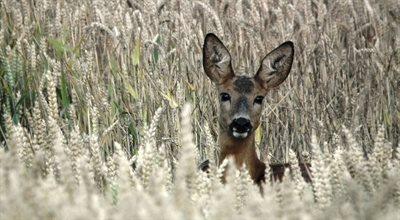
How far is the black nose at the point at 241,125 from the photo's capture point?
6.25m

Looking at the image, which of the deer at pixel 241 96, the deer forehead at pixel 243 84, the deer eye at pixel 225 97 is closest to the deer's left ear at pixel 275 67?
the deer at pixel 241 96

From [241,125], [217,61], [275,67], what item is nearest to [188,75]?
[217,61]

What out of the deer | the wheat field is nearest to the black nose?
the deer

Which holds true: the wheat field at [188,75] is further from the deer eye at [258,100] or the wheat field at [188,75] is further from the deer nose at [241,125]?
the deer eye at [258,100]

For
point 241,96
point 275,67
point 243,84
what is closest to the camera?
point 241,96

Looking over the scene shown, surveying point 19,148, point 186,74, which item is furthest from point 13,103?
point 19,148

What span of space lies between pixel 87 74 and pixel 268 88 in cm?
124

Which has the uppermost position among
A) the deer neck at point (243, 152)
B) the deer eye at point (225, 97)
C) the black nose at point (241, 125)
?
the deer eye at point (225, 97)

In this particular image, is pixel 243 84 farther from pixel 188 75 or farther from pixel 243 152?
pixel 188 75

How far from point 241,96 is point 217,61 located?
411mm

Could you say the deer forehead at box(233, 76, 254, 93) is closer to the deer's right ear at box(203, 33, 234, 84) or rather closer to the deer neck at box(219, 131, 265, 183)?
the deer's right ear at box(203, 33, 234, 84)

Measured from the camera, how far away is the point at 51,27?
8.37 meters

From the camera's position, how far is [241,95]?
6.48 metres

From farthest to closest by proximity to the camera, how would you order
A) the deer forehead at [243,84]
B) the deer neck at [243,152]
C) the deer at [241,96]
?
the deer forehead at [243,84] < the deer at [241,96] < the deer neck at [243,152]
